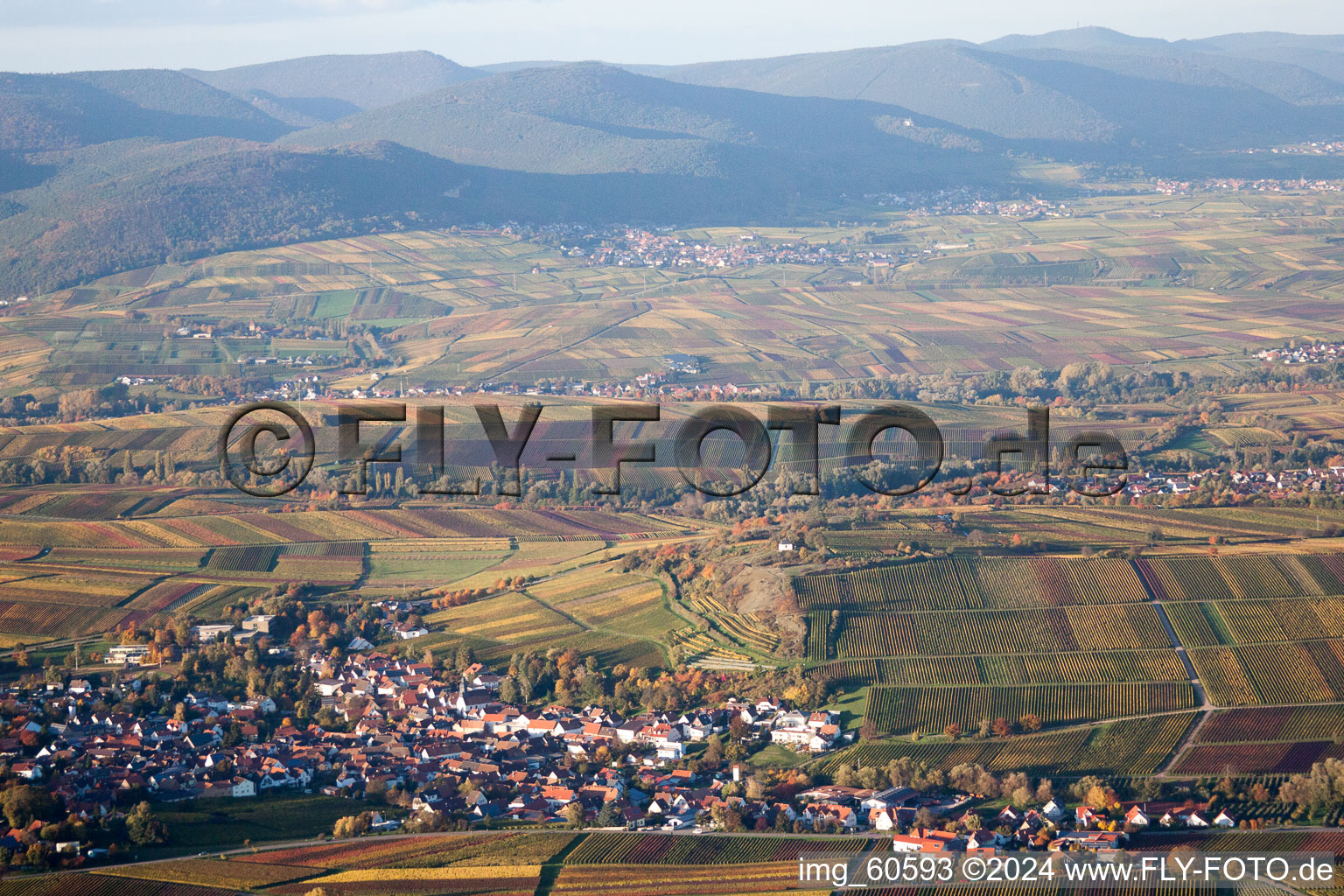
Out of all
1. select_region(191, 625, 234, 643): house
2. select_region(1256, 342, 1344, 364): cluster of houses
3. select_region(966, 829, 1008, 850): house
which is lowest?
select_region(191, 625, 234, 643): house

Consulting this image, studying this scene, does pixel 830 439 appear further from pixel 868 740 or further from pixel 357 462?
pixel 868 740

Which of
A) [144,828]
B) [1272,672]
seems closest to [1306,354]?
[1272,672]

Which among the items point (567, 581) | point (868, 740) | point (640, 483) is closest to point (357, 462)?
point (640, 483)

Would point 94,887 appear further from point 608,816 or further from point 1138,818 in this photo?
point 1138,818

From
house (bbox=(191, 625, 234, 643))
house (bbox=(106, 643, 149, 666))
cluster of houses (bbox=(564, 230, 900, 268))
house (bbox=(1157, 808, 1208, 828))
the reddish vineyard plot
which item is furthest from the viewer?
cluster of houses (bbox=(564, 230, 900, 268))

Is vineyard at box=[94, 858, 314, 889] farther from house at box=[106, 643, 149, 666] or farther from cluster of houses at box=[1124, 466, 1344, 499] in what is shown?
cluster of houses at box=[1124, 466, 1344, 499]

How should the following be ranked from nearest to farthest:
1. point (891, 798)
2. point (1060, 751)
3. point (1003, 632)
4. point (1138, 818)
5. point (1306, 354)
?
point (1138, 818)
point (891, 798)
point (1060, 751)
point (1003, 632)
point (1306, 354)
